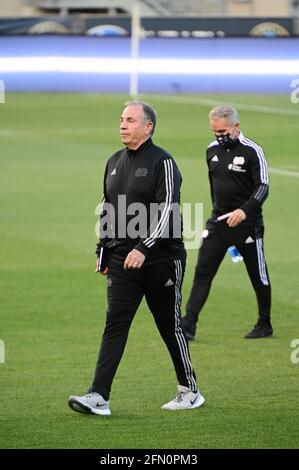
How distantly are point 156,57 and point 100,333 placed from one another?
33466mm

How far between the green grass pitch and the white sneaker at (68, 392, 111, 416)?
96 millimetres

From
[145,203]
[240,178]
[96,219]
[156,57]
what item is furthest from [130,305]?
[156,57]

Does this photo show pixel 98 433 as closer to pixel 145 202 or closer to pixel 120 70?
pixel 145 202

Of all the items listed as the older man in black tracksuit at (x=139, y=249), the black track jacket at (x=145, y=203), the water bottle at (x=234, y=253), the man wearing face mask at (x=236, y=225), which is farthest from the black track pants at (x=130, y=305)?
the water bottle at (x=234, y=253)

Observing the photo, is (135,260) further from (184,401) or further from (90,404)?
(184,401)

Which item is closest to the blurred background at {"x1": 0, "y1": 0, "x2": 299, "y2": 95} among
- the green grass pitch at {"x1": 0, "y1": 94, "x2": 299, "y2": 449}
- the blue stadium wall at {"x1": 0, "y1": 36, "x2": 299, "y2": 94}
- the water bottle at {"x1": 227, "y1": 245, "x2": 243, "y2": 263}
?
the blue stadium wall at {"x1": 0, "y1": 36, "x2": 299, "y2": 94}

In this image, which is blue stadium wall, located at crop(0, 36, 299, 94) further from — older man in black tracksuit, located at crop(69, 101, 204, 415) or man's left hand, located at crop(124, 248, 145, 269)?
man's left hand, located at crop(124, 248, 145, 269)

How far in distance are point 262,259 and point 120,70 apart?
111 ft

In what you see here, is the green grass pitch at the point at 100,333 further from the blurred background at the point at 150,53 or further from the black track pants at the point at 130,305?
the blurred background at the point at 150,53

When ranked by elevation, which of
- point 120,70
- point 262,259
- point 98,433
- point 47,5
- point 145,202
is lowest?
point 98,433

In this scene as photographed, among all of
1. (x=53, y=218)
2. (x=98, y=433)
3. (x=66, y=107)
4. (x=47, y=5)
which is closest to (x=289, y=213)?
(x=53, y=218)

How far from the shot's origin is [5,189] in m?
22.9

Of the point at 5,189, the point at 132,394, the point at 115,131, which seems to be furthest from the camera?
the point at 115,131
